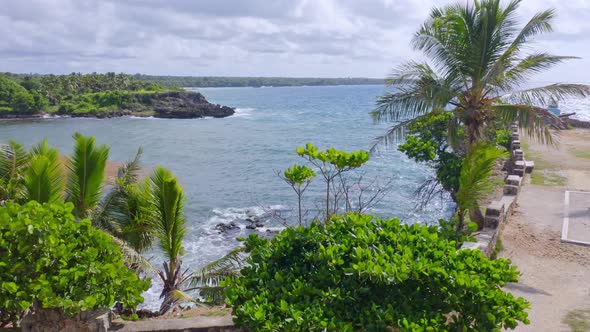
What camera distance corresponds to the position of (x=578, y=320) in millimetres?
7812

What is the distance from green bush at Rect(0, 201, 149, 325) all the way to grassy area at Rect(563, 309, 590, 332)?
6556 millimetres

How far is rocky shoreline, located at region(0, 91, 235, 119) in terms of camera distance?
Answer: 7881cm

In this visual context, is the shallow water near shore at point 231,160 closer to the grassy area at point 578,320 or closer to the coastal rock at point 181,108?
the coastal rock at point 181,108

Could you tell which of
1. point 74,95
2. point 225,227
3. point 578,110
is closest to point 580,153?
point 225,227

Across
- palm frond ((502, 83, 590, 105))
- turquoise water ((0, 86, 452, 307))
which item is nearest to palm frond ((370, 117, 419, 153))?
palm frond ((502, 83, 590, 105))

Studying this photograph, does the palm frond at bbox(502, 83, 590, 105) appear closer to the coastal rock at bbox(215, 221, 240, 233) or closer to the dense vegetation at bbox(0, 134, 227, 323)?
the dense vegetation at bbox(0, 134, 227, 323)

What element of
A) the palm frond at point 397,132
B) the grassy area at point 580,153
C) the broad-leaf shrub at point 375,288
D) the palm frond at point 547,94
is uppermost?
the palm frond at point 547,94

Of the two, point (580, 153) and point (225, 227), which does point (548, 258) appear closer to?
point (580, 153)

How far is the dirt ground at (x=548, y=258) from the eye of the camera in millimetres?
8039

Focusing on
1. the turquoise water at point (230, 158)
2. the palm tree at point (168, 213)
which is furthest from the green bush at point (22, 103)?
the palm tree at point (168, 213)

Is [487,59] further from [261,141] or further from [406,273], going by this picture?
[261,141]

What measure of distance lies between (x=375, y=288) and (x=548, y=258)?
22.4 ft

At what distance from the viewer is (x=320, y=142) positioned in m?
51.0

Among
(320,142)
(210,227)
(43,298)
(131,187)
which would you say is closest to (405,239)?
(43,298)
